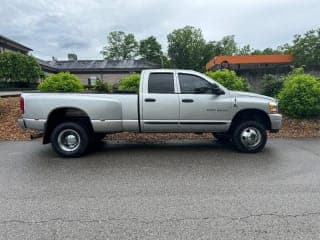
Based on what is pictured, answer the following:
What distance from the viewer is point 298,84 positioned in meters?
11.4

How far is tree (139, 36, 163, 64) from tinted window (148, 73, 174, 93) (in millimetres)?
58605

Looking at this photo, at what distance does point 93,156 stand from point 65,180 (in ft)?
5.90

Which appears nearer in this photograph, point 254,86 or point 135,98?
point 135,98

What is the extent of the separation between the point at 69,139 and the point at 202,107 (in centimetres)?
320

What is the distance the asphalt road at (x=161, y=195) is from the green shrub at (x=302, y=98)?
145 inches

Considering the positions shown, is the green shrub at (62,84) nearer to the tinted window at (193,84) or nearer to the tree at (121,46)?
the tinted window at (193,84)

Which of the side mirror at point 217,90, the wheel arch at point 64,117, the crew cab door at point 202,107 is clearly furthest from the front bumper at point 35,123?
the side mirror at point 217,90

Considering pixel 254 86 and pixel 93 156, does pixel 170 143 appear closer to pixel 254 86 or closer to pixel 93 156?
pixel 93 156

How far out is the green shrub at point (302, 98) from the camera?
11.0 m

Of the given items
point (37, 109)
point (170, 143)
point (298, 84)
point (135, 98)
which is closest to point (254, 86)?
point (298, 84)

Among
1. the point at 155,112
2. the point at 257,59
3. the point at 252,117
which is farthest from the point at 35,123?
the point at 257,59

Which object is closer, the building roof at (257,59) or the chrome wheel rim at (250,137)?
the chrome wheel rim at (250,137)

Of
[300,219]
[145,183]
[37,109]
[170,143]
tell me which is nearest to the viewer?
[300,219]

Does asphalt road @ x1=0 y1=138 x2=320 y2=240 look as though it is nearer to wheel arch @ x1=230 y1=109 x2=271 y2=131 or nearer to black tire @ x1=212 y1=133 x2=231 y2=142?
wheel arch @ x1=230 y1=109 x2=271 y2=131
